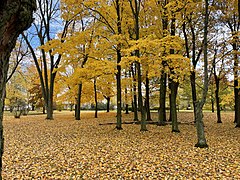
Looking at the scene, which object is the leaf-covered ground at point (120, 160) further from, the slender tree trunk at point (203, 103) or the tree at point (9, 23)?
the tree at point (9, 23)

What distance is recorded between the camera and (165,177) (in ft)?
15.0

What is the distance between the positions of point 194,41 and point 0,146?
42.6 feet

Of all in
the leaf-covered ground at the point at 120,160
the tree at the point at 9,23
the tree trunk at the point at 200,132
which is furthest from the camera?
the tree trunk at the point at 200,132

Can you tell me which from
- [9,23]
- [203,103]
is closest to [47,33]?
[203,103]

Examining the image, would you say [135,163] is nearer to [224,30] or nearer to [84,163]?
[84,163]

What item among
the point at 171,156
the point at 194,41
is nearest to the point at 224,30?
the point at 194,41

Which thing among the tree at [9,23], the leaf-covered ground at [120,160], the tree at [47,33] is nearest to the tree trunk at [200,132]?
the leaf-covered ground at [120,160]

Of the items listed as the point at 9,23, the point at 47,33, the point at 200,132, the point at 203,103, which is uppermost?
the point at 47,33

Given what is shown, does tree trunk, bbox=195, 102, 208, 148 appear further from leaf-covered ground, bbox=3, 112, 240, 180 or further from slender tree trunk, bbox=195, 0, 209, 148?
leaf-covered ground, bbox=3, 112, 240, 180

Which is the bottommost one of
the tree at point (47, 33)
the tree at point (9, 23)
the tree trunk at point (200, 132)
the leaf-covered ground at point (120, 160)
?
the leaf-covered ground at point (120, 160)

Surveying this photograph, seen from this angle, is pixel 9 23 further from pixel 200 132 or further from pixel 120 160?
pixel 200 132

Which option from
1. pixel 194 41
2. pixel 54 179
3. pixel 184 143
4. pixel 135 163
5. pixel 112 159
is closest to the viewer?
pixel 54 179

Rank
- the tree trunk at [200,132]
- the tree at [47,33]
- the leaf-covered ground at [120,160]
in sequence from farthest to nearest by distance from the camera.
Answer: the tree at [47,33] → the tree trunk at [200,132] → the leaf-covered ground at [120,160]

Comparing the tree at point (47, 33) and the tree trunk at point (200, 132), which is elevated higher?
the tree at point (47, 33)
